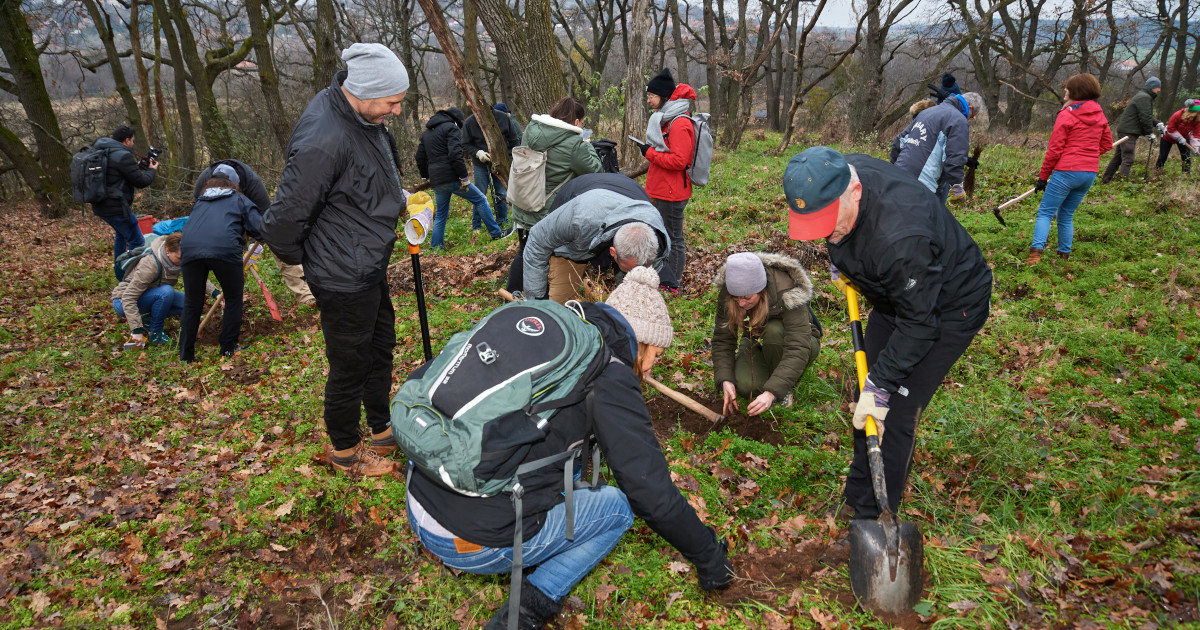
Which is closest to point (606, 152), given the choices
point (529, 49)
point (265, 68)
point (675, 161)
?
point (675, 161)

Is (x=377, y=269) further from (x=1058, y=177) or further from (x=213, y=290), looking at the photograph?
(x=1058, y=177)

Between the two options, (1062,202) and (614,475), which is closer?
(614,475)

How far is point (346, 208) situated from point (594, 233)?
155cm

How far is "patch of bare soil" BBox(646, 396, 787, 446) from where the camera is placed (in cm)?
416

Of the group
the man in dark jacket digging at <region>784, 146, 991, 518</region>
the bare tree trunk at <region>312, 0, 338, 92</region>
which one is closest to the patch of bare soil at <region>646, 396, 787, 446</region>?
→ the man in dark jacket digging at <region>784, 146, 991, 518</region>

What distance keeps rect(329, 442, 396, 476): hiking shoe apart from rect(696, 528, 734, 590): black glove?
2.13 meters

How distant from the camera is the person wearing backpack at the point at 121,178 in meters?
7.86

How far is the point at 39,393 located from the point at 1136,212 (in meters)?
12.3

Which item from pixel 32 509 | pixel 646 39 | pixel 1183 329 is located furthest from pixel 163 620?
pixel 646 39

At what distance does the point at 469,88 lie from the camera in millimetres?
7156

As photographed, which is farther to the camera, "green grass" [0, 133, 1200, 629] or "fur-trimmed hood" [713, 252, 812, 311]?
"fur-trimmed hood" [713, 252, 812, 311]

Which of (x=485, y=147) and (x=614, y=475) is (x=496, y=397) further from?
(x=485, y=147)

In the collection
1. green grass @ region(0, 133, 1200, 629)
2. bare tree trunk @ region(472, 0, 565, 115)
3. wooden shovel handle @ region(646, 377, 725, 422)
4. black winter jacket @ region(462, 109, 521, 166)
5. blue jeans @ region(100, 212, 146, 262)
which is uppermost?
bare tree trunk @ region(472, 0, 565, 115)

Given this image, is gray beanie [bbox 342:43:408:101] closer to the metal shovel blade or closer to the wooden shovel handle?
the wooden shovel handle
